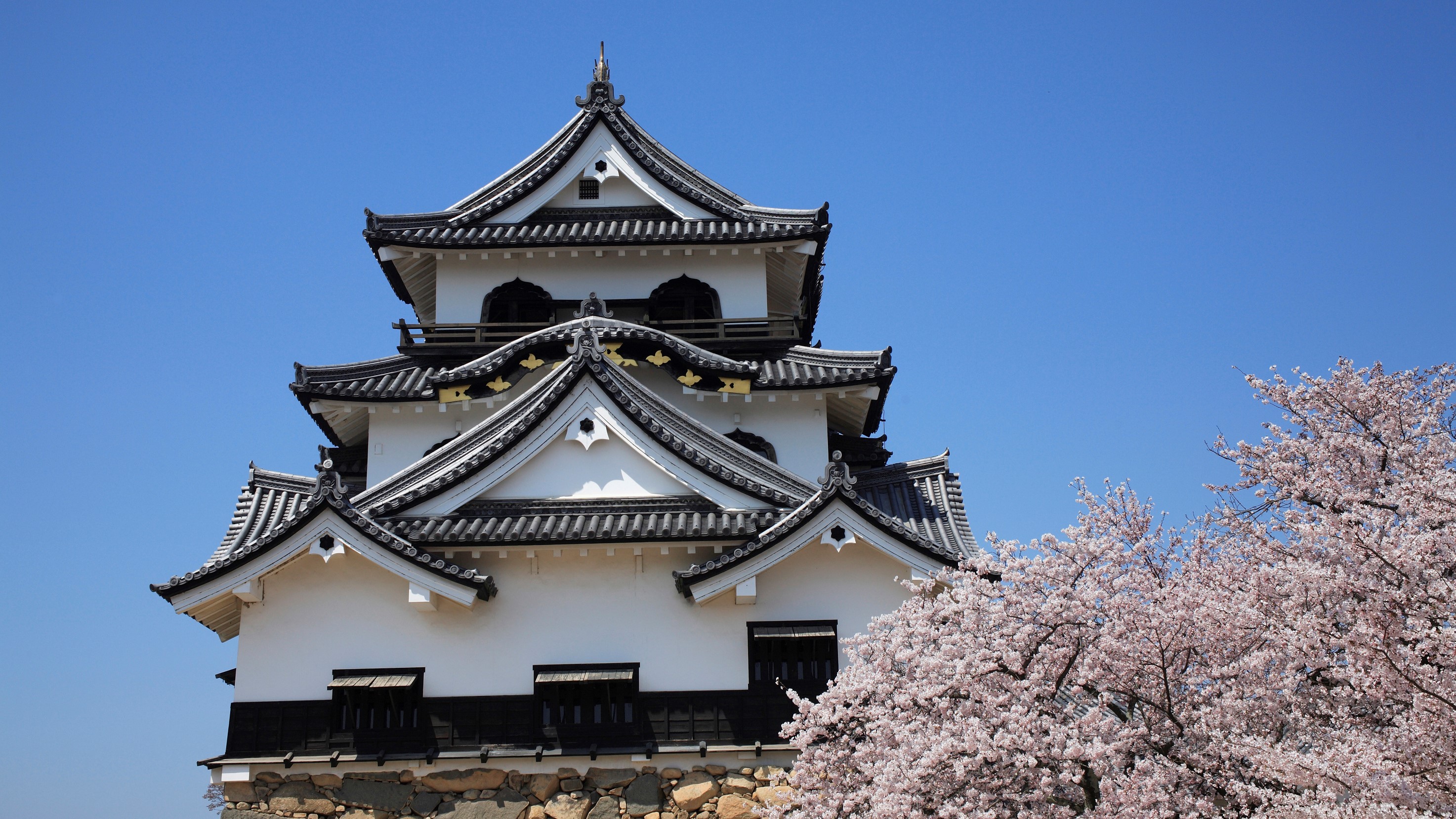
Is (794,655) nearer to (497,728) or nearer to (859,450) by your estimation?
(497,728)

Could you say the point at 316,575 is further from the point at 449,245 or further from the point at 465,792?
the point at 449,245

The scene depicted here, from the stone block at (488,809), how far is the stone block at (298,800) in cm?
142

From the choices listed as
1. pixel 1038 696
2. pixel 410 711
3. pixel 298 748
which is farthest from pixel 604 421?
pixel 1038 696

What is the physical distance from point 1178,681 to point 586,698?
746 cm

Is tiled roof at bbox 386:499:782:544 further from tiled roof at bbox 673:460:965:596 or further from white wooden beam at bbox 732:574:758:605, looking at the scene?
white wooden beam at bbox 732:574:758:605

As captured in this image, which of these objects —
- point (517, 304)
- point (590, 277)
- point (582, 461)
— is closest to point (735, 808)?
point (582, 461)

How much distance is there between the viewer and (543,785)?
14.4 metres

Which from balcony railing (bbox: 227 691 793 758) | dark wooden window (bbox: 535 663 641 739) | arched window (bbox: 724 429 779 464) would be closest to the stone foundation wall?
balcony railing (bbox: 227 691 793 758)

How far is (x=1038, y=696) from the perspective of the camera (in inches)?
424

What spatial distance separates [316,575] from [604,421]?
4195 mm

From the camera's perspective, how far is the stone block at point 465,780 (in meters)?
14.4

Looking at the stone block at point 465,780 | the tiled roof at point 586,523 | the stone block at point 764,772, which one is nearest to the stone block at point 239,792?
the stone block at point 465,780

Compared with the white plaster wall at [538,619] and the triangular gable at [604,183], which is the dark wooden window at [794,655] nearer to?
the white plaster wall at [538,619]

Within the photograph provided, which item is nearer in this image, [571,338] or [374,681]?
[374,681]
